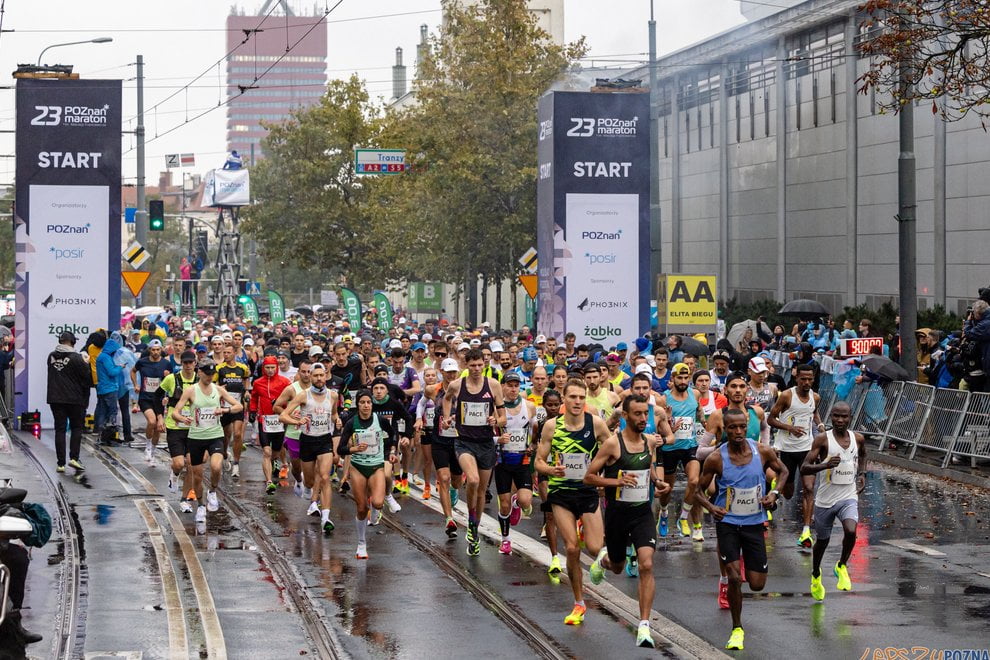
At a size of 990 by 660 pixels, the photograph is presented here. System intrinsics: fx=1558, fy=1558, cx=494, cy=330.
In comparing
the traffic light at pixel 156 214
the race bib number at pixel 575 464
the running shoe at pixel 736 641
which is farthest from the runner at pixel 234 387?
the traffic light at pixel 156 214

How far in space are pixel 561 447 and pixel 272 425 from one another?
7583 mm

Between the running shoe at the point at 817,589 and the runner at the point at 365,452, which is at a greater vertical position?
the runner at the point at 365,452

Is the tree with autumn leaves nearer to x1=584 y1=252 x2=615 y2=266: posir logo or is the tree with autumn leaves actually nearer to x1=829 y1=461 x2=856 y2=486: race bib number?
x1=584 y1=252 x2=615 y2=266: posir logo

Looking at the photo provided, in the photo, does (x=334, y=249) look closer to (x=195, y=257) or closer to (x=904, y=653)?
(x=195, y=257)

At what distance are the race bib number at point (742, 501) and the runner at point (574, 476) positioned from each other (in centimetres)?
103

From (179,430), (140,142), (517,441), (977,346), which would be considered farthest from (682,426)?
(140,142)

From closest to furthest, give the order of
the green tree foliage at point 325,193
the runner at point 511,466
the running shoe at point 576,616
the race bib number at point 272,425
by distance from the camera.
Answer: the running shoe at point 576,616, the runner at point 511,466, the race bib number at point 272,425, the green tree foliage at point 325,193

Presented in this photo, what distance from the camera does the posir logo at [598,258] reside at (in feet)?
91.9

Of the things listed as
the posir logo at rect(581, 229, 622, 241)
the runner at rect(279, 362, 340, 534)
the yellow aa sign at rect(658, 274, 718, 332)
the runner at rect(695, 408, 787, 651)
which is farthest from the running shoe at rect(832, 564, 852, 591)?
the posir logo at rect(581, 229, 622, 241)

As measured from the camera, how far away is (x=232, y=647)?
381 inches

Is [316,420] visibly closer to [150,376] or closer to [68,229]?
[150,376]

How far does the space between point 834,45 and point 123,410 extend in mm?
20247

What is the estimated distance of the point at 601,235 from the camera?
28156 millimetres

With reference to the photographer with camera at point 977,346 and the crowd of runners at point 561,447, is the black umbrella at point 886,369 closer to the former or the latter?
the photographer with camera at point 977,346
